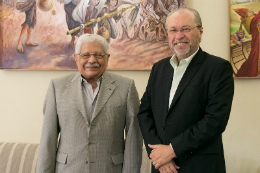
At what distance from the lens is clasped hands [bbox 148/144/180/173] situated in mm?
1332

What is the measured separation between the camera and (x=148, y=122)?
4.85 feet

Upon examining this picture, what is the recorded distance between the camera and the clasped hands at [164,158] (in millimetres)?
1332

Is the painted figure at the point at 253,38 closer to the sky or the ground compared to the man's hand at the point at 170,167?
closer to the sky

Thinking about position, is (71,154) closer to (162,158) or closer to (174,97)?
(162,158)

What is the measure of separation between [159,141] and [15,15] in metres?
2.10

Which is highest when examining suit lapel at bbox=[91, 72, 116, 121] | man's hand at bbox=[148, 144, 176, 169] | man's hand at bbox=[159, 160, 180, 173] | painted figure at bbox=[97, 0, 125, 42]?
painted figure at bbox=[97, 0, 125, 42]

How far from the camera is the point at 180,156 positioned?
1.30 m

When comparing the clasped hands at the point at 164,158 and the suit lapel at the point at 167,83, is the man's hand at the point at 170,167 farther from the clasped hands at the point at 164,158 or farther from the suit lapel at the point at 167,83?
the suit lapel at the point at 167,83

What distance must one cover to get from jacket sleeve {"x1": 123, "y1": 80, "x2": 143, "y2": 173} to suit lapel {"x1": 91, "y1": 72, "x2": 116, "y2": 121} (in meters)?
0.14

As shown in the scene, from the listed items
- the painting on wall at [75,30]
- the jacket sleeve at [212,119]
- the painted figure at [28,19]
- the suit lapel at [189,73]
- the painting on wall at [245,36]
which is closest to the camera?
the jacket sleeve at [212,119]

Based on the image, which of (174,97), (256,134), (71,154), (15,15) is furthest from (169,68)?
(15,15)

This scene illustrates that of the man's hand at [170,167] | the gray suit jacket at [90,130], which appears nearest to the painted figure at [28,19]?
the gray suit jacket at [90,130]

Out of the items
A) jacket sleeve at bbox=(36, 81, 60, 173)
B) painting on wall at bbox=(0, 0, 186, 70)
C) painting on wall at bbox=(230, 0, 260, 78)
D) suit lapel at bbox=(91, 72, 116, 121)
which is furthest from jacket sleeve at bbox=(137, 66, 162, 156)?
painting on wall at bbox=(230, 0, 260, 78)

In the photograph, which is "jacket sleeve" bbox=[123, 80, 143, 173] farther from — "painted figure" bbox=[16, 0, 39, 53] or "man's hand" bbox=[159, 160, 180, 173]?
"painted figure" bbox=[16, 0, 39, 53]
